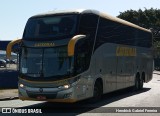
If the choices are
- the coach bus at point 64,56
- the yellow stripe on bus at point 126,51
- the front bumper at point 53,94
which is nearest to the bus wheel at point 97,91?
the coach bus at point 64,56

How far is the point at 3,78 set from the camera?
24.9 m

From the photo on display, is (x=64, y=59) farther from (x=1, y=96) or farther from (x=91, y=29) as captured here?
(x=1, y=96)

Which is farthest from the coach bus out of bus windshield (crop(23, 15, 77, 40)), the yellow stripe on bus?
the yellow stripe on bus

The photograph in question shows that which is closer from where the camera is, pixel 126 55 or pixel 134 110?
pixel 134 110

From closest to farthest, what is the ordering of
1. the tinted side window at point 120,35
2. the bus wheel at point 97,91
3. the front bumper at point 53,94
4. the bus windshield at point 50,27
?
the front bumper at point 53,94
the bus windshield at point 50,27
the bus wheel at point 97,91
the tinted side window at point 120,35

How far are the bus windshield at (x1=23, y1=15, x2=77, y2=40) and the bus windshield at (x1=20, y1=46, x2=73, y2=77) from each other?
0.66 metres

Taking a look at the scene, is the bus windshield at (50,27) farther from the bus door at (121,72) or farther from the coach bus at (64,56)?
the bus door at (121,72)

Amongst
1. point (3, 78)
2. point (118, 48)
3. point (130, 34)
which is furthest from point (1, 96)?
point (130, 34)

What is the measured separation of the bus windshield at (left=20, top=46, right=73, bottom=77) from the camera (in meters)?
14.2

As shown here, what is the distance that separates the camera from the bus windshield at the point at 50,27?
14.8 meters

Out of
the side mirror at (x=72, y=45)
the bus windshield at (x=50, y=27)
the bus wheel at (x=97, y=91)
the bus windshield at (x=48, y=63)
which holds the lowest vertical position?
the bus wheel at (x=97, y=91)

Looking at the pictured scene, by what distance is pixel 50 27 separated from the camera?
15.0 metres

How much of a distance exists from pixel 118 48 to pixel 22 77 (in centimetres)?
672

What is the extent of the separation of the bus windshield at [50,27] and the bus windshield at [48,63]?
0.66 m
